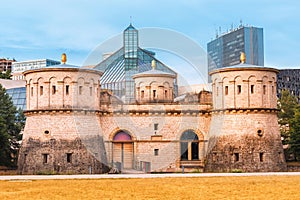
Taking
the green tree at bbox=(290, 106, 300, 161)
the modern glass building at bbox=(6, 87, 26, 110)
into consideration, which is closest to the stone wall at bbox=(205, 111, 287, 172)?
the green tree at bbox=(290, 106, 300, 161)

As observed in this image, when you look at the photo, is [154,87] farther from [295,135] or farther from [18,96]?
[18,96]

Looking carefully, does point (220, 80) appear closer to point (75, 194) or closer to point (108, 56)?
point (108, 56)

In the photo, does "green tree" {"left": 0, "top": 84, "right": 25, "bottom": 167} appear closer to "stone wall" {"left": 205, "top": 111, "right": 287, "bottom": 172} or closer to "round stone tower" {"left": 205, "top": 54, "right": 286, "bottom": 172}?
"round stone tower" {"left": 205, "top": 54, "right": 286, "bottom": 172}

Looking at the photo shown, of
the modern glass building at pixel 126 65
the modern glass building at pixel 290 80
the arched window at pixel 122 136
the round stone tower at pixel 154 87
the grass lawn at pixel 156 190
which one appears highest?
the modern glass building at pixel 290 80

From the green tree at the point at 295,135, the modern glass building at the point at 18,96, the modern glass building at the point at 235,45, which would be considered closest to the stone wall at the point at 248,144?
the green tree at the point at 295,135

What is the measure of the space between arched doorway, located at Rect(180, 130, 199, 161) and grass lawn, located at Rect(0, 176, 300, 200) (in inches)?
709

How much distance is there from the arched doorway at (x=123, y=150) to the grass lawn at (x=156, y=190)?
1707 cm

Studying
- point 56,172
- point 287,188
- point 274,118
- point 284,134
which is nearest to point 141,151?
point 56,172

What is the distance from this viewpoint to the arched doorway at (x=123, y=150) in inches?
2018

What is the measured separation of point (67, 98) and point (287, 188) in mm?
23849

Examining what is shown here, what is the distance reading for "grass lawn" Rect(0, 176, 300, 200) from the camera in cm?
2597

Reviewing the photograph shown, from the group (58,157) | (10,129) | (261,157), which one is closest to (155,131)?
(58,157)

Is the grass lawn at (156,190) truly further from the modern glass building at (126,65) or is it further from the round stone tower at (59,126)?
the modern glass building at (126,65)

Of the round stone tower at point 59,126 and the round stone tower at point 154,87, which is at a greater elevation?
the round stone tower at point 154,87
